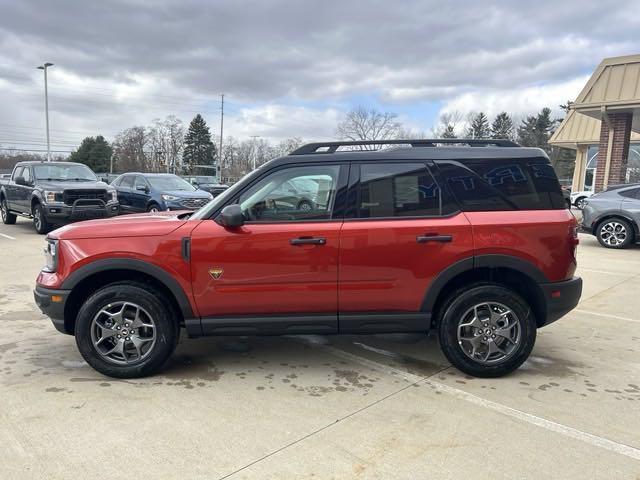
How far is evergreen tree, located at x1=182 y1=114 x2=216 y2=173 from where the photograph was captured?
94.0 m

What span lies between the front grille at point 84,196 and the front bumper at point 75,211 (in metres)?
0.14

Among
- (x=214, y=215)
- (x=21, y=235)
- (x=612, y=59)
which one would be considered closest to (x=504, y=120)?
(x=612, y=59)

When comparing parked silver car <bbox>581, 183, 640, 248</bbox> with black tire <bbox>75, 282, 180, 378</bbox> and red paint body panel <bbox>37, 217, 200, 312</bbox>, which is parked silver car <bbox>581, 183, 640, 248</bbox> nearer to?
red paint body panel <bbox>37, 217, 200, 312</bbox>

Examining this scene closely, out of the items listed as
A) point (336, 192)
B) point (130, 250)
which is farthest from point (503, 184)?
point (130, 250)

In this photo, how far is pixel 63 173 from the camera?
13.6 m

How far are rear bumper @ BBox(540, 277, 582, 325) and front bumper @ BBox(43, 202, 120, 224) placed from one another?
37.4 feet

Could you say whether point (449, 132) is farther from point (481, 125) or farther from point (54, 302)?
point (54, 302)

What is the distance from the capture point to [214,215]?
3918 mm

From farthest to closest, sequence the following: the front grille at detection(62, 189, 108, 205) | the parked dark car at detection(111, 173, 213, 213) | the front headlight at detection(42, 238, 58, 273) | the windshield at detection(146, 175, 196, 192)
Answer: the windshield at detection(146, 175, 196, 192)
the parked dark car at detection(111, 173, 213, 213)
the front grille at detection(62, 189, 108, 205)
the front headlight at detection(42, 238, 58, 273)

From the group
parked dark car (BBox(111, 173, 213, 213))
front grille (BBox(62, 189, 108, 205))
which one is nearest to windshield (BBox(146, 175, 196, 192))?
parked dark car (BBox(111, 173, 213, 213))

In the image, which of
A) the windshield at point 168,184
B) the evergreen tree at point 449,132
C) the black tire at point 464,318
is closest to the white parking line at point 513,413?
the black tire at point 464,318

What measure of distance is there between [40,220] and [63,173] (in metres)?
1.64

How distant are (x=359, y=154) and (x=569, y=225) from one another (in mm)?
1733

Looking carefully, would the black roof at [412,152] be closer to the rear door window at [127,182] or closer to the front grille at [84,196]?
the front grille at [84,196]
